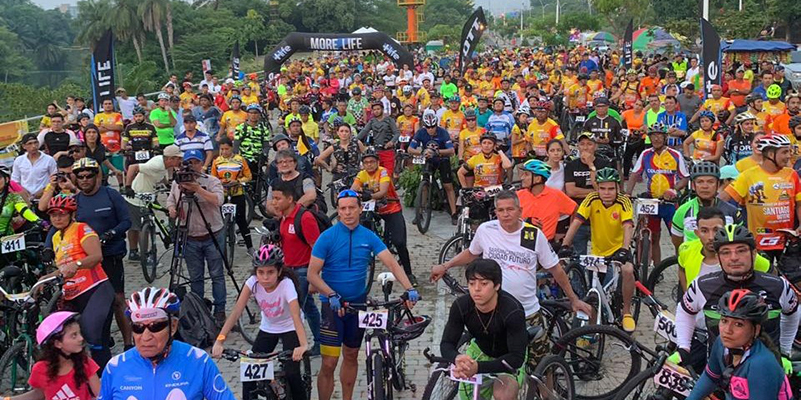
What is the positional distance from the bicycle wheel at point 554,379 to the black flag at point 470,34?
1806 centimetres

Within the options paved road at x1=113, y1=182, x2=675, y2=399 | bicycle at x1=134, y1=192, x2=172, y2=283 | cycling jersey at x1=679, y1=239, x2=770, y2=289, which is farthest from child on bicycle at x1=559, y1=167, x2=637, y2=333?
bicycle at x1=134, y1=192, x2=172, y2=283

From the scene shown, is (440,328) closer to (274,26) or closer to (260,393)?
(260,393)

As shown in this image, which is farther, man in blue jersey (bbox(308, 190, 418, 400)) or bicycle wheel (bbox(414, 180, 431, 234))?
bicycle wheel (bbox(414, 180, 431, 234))

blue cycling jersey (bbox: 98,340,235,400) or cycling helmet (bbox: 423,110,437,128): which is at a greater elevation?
cycling helmet (bbox: 423,110,437,128)

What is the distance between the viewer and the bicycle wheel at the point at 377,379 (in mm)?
6309

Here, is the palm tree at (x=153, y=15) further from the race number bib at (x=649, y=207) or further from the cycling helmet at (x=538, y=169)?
the cycling helmet at (x=538, y=169)

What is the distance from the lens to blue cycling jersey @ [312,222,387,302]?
6824 mm

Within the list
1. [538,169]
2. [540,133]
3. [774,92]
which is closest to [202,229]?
[538,169]

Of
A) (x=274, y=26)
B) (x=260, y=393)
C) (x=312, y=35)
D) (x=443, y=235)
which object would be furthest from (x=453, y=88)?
(x=274, y=26)

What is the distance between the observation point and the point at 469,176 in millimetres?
12023

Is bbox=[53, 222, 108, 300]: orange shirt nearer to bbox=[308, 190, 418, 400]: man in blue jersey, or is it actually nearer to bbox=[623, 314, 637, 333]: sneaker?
bbox=[308, 190, 418, 400]: man in blue jersey

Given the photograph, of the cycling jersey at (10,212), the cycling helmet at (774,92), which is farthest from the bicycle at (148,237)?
the cycling helmet at (774,92)

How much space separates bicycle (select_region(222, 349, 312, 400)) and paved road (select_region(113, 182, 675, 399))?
133cm

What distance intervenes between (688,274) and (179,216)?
5368mm
